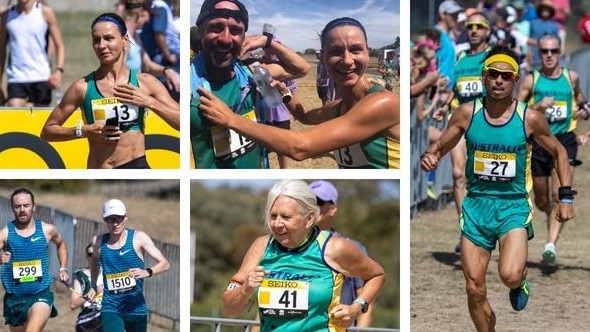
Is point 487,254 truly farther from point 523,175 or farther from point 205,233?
point 205,233

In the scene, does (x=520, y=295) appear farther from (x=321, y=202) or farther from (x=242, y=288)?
(x=242, y=288)

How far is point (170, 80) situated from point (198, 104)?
9.44ft

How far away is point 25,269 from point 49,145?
816 millimetres

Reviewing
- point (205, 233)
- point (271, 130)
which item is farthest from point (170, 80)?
point (271, 130)

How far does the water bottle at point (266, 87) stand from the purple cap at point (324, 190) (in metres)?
0.57

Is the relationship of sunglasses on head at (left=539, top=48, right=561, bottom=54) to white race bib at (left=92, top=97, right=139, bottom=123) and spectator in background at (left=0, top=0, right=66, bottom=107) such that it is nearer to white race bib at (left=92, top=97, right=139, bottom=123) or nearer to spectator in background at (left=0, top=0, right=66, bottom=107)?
spectator in background at (left=0, top=0, right=66, bottom=107)

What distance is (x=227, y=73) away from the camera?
967 centimetres

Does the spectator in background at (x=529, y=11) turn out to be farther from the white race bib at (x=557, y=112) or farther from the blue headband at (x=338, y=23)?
the blue headband at (x=338, y=23)

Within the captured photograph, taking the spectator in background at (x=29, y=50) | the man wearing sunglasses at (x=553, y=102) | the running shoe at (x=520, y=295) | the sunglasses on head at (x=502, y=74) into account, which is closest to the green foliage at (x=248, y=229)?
the sunglasses on head at (x=502, y=74)

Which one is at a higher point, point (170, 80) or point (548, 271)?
point (170, 80)

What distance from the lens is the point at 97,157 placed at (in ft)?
32.9

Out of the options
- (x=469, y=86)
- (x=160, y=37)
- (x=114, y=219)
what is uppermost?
(x=160, y=37)

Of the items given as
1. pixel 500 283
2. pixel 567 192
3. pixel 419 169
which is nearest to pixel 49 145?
pixel 567 192

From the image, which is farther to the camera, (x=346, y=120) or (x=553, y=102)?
(x=553, y=102)
